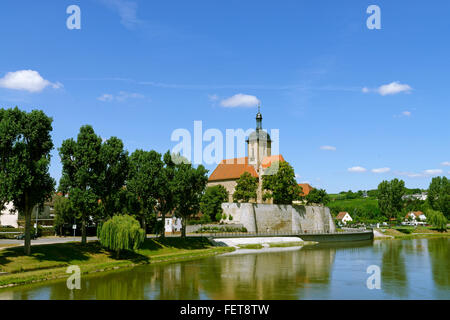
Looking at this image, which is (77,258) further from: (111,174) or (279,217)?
(279,217)

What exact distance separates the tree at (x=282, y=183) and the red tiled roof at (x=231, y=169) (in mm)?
14575

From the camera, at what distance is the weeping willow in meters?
38.3

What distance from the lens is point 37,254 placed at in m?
34.0

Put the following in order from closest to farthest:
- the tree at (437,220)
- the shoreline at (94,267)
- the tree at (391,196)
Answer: the shoreline at (94,267), the tree at (437,220), the tree at (391,196)

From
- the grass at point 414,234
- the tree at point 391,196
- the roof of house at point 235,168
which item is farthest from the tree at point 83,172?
the tree at point 391,196

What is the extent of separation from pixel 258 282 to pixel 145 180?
22.7m

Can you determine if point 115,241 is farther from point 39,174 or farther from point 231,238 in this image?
point 231,238

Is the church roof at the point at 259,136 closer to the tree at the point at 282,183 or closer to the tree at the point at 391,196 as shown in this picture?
the tree at the point at 282,183

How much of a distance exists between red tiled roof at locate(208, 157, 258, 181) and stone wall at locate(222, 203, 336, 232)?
56.8 feet

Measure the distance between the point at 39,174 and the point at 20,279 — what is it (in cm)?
913

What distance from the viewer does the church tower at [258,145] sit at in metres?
99.1

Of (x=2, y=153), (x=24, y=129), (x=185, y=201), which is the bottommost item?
(x=185, y=201)

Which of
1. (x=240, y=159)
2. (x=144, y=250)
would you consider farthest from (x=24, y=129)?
(x=240, y=159)
